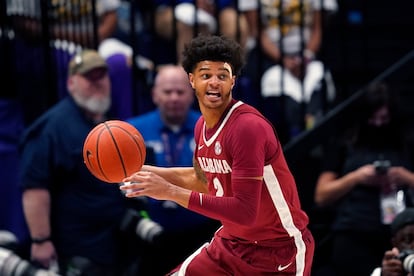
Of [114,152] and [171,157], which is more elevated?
[114,152]

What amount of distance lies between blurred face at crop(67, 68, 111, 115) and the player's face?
2106mm

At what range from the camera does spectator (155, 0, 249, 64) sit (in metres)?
8.20

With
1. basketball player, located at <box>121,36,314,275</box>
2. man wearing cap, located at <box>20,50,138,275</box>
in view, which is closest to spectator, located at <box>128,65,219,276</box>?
man wearing cap, located at <box>20,50,138,275</box>

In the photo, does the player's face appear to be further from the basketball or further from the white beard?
the white beard

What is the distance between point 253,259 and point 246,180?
0.55 meters

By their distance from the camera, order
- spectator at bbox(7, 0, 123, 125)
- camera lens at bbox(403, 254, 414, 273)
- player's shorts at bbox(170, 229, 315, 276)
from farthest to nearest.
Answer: spectator at bbox(7, 0, 123, 125) → camera lens at bbox(403, 254, 414, 273) → player's shorts at bbox(170, 229, 315, 276)

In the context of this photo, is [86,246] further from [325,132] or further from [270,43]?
[270,43]

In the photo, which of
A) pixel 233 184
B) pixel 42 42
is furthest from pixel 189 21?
pixel 233 184

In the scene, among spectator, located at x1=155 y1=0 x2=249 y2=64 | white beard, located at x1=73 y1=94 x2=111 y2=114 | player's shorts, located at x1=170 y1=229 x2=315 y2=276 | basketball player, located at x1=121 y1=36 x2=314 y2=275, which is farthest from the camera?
spectator, located at x1=155 y1=0 x2=249 y2=64

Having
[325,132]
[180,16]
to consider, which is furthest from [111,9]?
[325,132]

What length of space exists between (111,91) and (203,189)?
2.51 meters

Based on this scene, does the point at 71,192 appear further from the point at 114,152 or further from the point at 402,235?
the point at 402,235

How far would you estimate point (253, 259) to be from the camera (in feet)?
17.5

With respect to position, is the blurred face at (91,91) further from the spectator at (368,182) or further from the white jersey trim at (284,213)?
the white jersey trim at (284,213)
